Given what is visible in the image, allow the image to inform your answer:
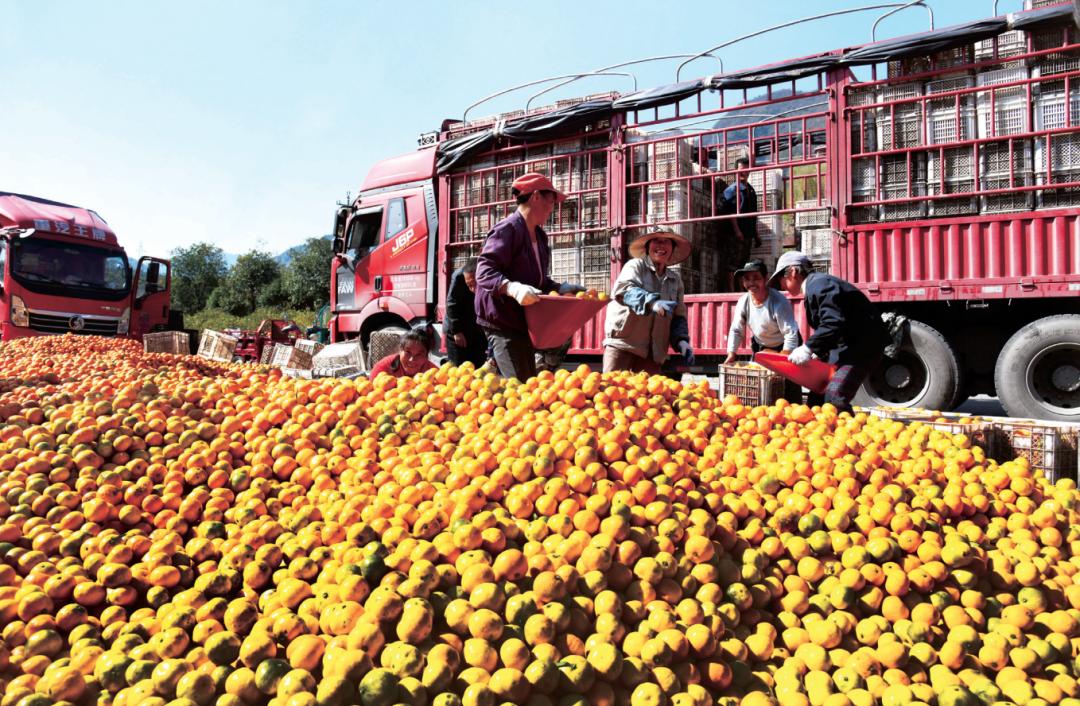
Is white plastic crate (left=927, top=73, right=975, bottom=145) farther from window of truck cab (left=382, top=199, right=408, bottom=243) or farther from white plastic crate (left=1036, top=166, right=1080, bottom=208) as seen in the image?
window of truck cab (left=382, top=199, right=408, bottom=243)

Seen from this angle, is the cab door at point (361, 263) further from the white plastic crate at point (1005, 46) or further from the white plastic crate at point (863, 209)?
the white plastic crate at point (1005, 46)

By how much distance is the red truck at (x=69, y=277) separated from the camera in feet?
42.4

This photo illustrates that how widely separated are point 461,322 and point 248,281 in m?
55.0

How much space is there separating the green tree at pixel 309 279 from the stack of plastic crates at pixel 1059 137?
4716 cm

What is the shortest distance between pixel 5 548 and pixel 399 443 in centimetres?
143

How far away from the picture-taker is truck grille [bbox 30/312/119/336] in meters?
13.2

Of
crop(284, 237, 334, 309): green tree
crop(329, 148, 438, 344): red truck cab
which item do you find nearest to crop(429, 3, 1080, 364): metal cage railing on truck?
crop(329, 148, 438, 344): red truck cab

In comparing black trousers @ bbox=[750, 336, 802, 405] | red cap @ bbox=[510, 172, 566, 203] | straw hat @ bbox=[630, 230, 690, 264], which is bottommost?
black trousers @ bbox=[750, 336, 802, 405]

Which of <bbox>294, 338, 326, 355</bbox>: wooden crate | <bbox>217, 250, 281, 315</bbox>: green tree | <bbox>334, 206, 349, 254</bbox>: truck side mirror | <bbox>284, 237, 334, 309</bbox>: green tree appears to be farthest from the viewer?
<bbox>217, 250, 281, 315</bbox>: green tree

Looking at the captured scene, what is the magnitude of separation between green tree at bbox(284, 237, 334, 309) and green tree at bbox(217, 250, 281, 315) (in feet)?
12.4

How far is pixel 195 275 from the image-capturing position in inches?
2495

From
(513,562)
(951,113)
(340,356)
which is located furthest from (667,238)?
(340,356)

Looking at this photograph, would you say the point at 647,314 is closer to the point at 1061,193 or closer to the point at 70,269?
the point at 1061,193

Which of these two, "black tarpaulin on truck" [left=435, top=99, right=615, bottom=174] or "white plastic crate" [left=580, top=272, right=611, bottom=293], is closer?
"black tarpaulin on truck" [left=435, top=99, right=615, bottom=174]
